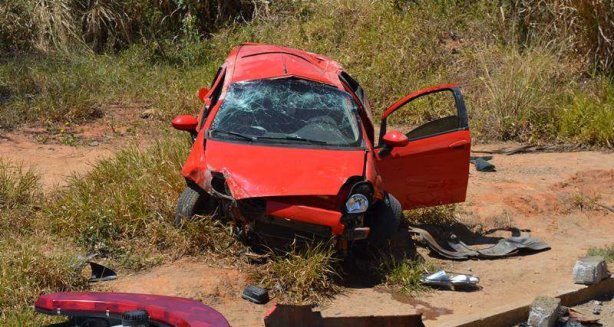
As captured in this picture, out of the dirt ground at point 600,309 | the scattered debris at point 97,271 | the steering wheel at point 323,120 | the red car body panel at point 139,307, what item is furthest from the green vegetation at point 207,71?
the red car body panel at point 139,307

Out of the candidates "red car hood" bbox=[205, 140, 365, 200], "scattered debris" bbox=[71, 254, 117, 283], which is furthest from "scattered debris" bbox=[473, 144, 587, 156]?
"scattered debris" bbox=[71, 254, 117, 283]

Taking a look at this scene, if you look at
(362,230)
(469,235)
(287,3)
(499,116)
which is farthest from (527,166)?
(287,3)

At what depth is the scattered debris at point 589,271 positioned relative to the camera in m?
8.62

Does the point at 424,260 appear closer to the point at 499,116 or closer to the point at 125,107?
the point at 499,116

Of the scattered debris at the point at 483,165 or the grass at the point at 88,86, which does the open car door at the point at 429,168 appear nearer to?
the scattered debris at the point at 483,165

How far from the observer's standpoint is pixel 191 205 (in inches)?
343

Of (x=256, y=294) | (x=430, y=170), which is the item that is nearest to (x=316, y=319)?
(x=256, y=294)

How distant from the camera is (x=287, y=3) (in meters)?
17.2

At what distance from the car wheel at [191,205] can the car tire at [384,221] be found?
4.81ft

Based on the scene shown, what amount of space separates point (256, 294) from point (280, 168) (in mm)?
1079

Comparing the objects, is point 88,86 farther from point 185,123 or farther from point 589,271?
point 589,271

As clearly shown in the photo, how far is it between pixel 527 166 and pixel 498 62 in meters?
2.92

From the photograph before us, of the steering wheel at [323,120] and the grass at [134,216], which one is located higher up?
the steering wheel at [323,120]

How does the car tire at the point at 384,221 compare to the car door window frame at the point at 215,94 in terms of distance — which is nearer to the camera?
the car tire at the point at 384,221
